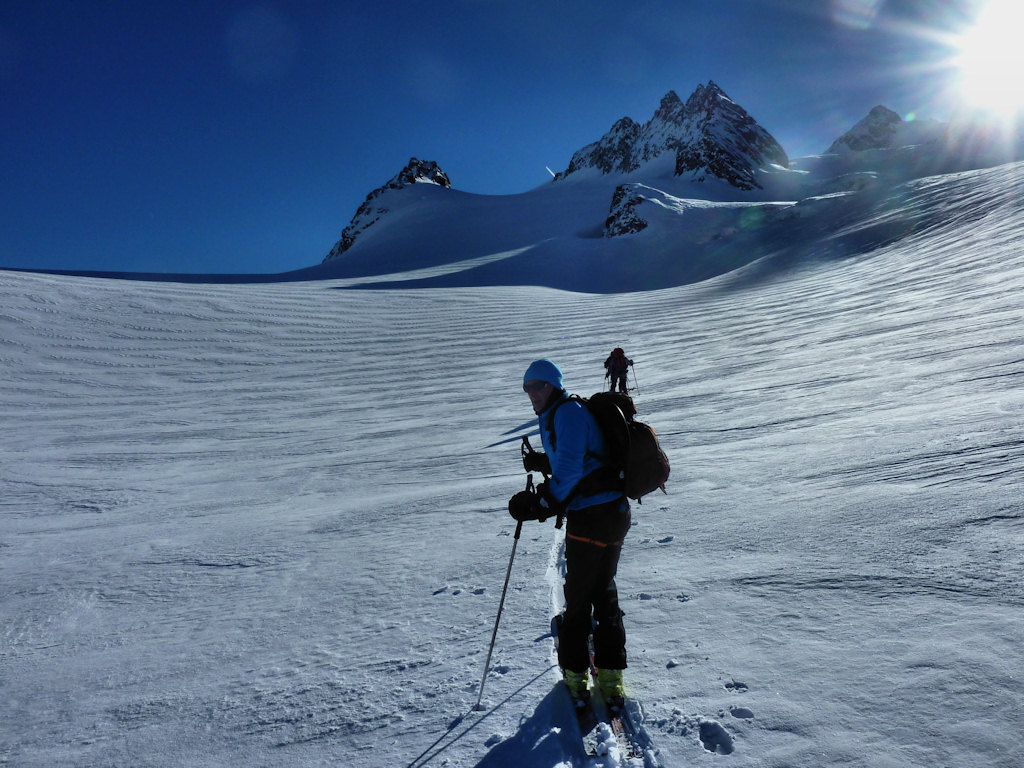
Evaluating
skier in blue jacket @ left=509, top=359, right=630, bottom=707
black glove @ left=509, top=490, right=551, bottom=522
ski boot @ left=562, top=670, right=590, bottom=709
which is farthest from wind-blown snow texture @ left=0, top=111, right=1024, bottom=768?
black glove @ left=509, top=490, right=551, bottom=522

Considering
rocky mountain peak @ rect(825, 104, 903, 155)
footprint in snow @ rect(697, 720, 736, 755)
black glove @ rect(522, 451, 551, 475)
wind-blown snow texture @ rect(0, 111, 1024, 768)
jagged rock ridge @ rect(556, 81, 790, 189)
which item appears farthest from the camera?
rocky mountain peak @ rect(825, 104, 903, 155)

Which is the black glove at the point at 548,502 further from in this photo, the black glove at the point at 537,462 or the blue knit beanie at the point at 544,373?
the blue knit beanie at the point at 544,373

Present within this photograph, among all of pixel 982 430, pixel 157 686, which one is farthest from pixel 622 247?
pixel 157 686

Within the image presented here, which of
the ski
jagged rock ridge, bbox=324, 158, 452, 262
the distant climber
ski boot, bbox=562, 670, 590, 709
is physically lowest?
the ski

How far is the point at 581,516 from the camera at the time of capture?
2.93m

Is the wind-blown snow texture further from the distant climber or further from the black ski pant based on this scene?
the distant climber

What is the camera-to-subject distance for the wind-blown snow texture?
275 cm

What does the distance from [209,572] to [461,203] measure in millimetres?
80479

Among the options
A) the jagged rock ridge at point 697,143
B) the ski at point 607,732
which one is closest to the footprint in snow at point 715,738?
the ski at point 607,732

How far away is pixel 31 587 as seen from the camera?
4.74 metres

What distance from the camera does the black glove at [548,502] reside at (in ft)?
9.71

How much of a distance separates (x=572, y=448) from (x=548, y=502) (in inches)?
14.7

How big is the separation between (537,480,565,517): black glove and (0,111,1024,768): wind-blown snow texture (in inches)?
40.5

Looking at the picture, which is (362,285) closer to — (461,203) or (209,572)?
(209,572)
